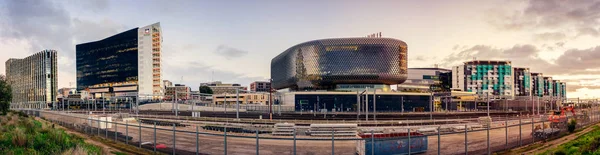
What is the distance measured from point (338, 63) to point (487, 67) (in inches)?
3302

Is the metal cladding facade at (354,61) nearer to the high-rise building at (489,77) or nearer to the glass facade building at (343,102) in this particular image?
the glass facade building at (343,102)

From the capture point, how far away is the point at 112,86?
185m

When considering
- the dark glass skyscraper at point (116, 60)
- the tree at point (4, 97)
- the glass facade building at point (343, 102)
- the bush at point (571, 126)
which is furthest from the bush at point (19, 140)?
the dark glass skyscraper at point (116, 60)

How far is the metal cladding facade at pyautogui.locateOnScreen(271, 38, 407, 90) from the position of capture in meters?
132

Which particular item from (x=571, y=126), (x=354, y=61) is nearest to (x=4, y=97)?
(x=571, y=126)

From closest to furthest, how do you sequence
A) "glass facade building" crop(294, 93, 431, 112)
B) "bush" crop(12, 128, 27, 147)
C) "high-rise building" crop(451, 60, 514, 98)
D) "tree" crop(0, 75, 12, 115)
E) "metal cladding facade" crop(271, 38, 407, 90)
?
"bush" crop(12, 128, 27, 147) → "tree" crop(0, 75, 12, 115) → "glass facade building" crop(294, 93, 431, 112) → "metal cladding facade" crop(271, 38, 407, 90) → "high-rise building" crop(451, 60, 514, 98)

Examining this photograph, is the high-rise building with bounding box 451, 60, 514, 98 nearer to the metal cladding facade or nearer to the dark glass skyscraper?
the metal cladding facade

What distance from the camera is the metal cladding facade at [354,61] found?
131750mm

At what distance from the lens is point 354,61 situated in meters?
132

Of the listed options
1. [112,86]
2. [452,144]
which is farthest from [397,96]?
[112,86]

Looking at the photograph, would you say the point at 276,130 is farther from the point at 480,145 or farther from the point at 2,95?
the point at 2,95

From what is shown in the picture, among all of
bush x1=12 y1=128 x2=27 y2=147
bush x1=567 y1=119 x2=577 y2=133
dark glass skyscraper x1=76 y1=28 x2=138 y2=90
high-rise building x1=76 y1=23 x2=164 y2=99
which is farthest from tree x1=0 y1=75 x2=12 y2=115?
dark glass skyscraper x1=76 y1=28 x2=138 y2=90

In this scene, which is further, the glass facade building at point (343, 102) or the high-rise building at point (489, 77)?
the high-rise building at point (489, 77)

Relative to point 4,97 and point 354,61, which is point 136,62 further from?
point 4,97
